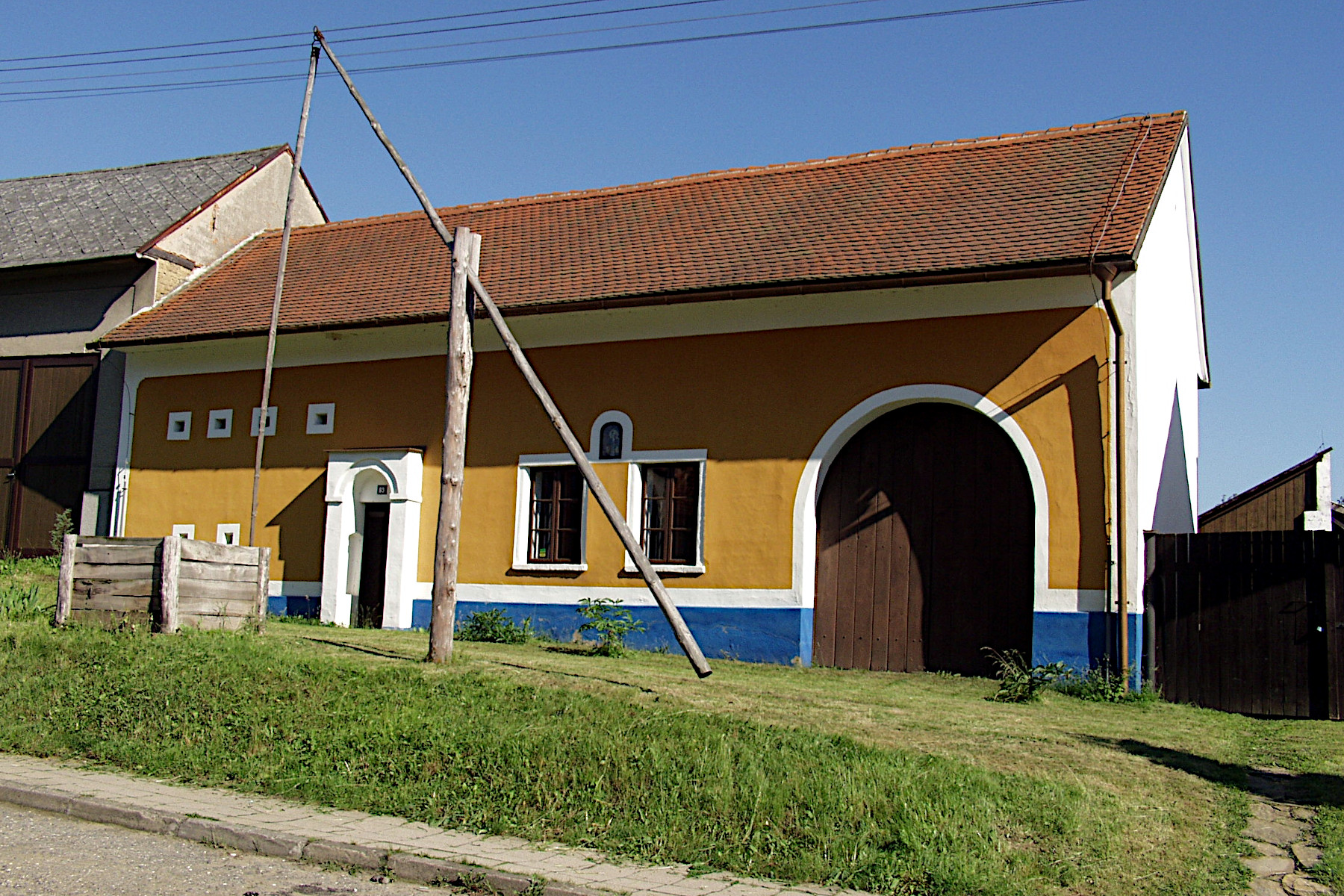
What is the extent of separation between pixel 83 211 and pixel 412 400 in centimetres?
1020

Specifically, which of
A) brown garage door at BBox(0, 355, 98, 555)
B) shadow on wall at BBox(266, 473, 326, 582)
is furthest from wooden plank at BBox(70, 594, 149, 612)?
brown garage door at BBox(0, 355, 98, 555)

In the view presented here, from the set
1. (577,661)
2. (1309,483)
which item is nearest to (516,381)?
(577,661)

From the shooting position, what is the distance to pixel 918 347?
14711 mm

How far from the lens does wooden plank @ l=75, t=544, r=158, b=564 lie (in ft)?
38.6

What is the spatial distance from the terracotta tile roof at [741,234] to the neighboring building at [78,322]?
2.82 feet

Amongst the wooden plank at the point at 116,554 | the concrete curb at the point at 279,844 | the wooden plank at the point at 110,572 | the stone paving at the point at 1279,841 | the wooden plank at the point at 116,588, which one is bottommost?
the concrete curb at the point at 279,844

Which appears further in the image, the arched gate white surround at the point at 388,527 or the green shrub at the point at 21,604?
the arched gate white surround at the point at 388,527

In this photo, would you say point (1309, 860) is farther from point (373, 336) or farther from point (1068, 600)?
point (373, 336)

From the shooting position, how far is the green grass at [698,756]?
253 inches

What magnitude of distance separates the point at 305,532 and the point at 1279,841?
14.9 metres

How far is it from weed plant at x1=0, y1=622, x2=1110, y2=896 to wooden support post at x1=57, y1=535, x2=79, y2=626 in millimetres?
969

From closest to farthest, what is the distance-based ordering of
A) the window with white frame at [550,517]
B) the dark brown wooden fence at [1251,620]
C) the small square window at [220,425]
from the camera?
the dark brown wooden fence at [1251,620]
the window with white frame at [550,517]
the small square window at [220,425]

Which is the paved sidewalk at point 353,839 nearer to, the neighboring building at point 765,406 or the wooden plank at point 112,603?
the wooden plank at point 112,603

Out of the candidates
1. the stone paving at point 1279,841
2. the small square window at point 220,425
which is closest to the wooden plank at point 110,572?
the small square window at point 220,425
